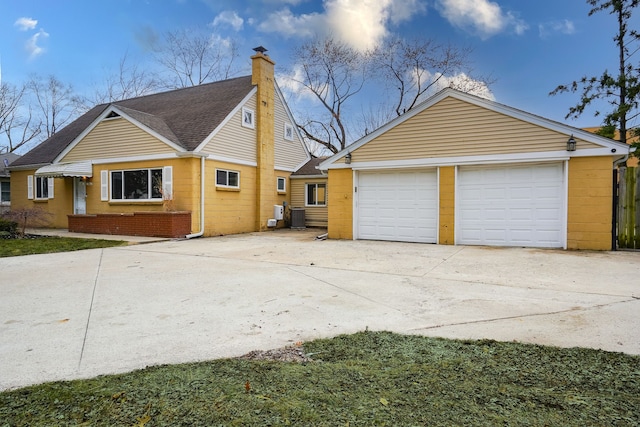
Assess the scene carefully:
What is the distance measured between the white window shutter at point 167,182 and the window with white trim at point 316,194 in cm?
700

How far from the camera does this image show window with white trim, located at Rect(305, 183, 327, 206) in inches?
736

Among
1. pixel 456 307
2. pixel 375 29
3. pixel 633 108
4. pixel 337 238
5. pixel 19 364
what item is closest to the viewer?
pixel 19 364

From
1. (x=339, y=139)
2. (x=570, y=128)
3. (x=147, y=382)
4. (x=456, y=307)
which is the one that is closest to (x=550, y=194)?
(x=570, y=128)

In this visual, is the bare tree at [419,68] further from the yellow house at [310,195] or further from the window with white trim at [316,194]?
the window with white trim at [316,194]

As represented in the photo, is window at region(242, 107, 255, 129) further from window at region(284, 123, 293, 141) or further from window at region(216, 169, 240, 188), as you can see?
window at region(284, 123, 293, 141)

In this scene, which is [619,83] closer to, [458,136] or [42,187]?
[458,136]

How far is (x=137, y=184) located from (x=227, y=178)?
3.42m

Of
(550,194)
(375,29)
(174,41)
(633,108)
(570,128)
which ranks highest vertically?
(174,41)

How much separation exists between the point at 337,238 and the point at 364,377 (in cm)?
1039

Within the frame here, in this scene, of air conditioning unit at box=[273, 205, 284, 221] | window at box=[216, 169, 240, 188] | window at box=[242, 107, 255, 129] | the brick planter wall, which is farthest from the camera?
air conditioning unit at box=[273, 205, 284, 221]

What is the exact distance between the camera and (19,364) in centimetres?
302

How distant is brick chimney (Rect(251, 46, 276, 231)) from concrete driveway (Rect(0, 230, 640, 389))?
820cm

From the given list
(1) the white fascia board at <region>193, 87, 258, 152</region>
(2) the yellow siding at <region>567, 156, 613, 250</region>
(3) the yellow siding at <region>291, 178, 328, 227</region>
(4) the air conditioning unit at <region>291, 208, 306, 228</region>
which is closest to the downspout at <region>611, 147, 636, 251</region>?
(2) the yellow siding at <region>567, 156, 613, 250</region>

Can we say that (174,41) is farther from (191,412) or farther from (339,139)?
(191,412)
